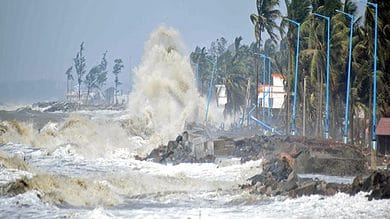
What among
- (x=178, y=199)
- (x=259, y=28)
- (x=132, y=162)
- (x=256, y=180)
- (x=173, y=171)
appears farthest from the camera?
(x=259, y=28)

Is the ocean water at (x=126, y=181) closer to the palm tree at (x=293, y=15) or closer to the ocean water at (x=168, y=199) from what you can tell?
the ocean water at (x=168, y=199)

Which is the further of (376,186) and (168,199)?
(168,199)

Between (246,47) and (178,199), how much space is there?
307 ft

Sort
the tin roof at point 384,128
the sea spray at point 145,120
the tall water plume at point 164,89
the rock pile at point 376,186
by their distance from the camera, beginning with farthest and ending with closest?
the tall water plume at point 164,89, the sea spray at point 145,120, the tin roof at point 384,128, the rock pile at point 376,186

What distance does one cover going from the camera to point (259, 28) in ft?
184

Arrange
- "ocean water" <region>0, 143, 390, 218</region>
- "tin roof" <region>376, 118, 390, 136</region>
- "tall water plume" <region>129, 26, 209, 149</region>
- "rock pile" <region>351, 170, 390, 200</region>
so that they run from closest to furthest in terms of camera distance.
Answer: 1. "ocean water" <region>0, 143, 390, 218</region>
2. "rock pile" <region>351, 170, 390, 200</region>
3. "tin roof" <region>376, 118, 390, 136</region>
4. "tall water plume" <region>129, 26, 209, 149</region>

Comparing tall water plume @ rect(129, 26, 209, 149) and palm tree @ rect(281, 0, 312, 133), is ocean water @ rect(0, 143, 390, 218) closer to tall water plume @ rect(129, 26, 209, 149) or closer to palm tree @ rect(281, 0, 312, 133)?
palm tree @ rect(281, 0, 312, 133)

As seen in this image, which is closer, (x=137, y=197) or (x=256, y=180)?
(x=137, y=197)

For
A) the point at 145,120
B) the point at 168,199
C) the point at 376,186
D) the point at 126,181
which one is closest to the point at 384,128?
the point at 126,181

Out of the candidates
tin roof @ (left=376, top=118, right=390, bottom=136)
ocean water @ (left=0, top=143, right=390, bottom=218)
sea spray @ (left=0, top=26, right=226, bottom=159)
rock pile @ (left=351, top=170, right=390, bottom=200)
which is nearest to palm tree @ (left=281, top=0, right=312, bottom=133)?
sea spray @ (left=0, top=26, right=226, bottom=159)

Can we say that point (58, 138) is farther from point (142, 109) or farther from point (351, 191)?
point (351, 191)

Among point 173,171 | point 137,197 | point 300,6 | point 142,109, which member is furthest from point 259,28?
point 137,197

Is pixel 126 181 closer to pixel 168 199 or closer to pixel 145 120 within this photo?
pixel 168 199


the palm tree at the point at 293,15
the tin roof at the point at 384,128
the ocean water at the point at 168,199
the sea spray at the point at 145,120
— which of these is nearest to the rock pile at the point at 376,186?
the ocean water at the point at 168,199
